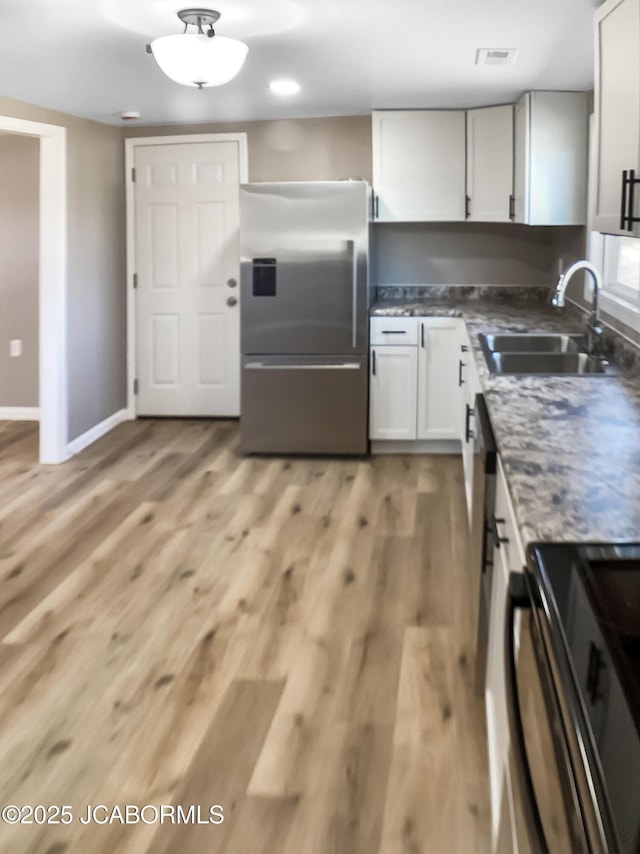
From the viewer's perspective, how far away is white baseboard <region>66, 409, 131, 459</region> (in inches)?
216

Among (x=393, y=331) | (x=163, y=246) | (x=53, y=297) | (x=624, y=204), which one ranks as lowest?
(x=393, y=331)

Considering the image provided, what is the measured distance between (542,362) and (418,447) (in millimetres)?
1831

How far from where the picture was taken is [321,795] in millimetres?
2217

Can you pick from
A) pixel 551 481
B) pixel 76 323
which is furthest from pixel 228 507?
pixel 551 481

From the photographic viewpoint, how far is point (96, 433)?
588 centimetres

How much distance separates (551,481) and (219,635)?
1594mm

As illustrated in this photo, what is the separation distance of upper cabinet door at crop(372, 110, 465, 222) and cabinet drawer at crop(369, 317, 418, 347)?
0.76m

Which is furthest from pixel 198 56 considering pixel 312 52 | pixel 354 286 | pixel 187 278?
pixel 187 278

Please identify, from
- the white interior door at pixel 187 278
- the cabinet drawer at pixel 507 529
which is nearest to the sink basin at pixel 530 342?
the cabinet drawer at pixel 507 529

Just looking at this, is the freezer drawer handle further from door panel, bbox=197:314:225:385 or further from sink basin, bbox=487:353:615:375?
sink basin, bbox=487:353:615:375

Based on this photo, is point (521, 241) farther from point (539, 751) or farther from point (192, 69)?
point (539, 751)

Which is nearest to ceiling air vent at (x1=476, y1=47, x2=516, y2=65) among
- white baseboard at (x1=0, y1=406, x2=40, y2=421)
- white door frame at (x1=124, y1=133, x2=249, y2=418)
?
white door frame at (x1=124, y1=133, x2=249, y2=418)

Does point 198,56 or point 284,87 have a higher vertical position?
point 284,87

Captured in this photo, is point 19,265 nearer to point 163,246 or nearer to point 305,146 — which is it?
point 163,246
